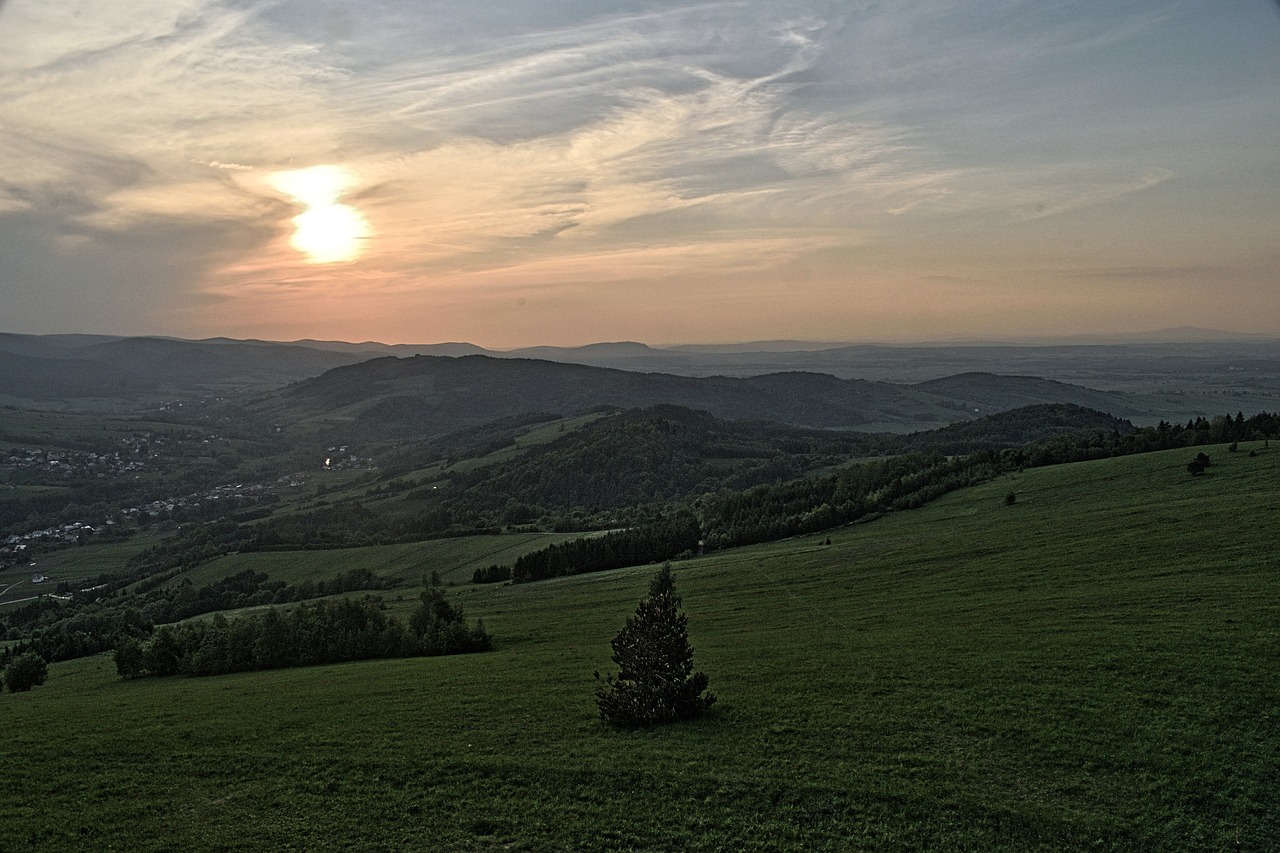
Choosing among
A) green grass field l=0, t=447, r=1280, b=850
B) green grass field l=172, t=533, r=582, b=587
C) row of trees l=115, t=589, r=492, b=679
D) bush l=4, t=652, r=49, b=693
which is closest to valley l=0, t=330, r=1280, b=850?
green grass field l=0, t=447, r=1280, b=850

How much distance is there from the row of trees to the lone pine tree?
3190cm

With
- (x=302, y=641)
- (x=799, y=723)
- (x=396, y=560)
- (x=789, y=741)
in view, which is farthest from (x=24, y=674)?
(x=396, y=560)

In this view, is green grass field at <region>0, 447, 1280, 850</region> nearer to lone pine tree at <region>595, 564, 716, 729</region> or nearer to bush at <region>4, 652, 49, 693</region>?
lone pine tree at <region>595, 564, 716, 729</region>

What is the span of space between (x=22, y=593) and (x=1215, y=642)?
257198mm

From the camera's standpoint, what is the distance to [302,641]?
2603 inches

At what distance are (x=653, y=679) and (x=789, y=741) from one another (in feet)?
23.4

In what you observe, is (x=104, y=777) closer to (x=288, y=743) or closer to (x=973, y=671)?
(x=288, y=743)

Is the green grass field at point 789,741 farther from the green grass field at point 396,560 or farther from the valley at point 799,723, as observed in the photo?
the green grass field at point 396,560

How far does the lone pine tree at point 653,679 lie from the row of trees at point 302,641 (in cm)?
3190

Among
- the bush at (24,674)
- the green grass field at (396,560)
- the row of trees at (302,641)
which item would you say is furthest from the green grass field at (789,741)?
the green grass field at (396,560)

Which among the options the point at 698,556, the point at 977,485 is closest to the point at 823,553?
the point at 698,556

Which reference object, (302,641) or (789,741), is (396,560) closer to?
(302,641)

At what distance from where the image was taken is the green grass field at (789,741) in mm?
23781

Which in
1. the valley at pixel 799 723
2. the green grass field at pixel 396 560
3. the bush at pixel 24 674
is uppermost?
the valley at pixel 799 723
